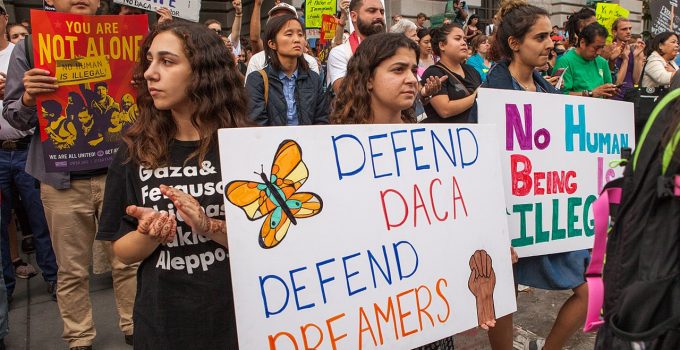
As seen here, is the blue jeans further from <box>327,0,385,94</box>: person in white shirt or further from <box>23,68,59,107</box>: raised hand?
<box>327,0,385,94</box>: person in white shirt

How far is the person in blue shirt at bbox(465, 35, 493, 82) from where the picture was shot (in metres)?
7.59

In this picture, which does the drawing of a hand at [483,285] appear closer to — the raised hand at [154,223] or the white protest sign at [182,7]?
the raised hand at [154,223]

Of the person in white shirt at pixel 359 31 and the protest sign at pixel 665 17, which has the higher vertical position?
the protest sign at pixel 665 17

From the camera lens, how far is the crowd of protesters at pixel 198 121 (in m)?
1.86

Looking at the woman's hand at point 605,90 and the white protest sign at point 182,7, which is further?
the white protest sign at point 182,7

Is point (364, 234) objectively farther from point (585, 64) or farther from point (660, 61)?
point (660, 61)

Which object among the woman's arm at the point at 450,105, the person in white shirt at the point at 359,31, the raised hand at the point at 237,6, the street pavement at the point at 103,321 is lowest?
the street pavement at the point at 103,321

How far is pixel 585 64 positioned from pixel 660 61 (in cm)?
245

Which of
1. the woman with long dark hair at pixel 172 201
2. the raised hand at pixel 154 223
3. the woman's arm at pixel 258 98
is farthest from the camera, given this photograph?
the woman's arm at pixel 258 98

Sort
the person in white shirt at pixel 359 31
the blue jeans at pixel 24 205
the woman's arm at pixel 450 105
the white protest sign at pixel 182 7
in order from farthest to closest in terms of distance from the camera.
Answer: the person in white shirt at pixel 359 31
the white protest sign at pixel 182 7
the blue jeans at pixel 24 205
the woman's arm at pixel 450 105

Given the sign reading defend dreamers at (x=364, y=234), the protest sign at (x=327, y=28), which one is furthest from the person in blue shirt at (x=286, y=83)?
the protest sign at (x=327, y=28)

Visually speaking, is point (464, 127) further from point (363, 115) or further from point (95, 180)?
point (95, 180)

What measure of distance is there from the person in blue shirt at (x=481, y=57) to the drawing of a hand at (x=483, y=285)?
18.0 ft

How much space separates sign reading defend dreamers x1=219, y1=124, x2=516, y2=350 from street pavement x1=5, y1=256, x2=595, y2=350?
144 centimetres
